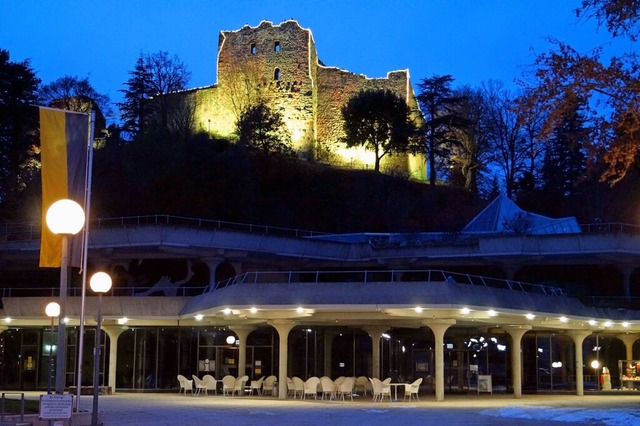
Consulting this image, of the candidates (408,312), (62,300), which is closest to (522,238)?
(408,312)

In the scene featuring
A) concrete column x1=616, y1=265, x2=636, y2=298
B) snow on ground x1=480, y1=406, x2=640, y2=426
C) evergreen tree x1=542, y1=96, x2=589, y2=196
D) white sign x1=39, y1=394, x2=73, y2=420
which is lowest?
snow on ground x1=480, y1=406, x2=640, y2=426

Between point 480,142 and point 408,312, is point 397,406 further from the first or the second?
point 480,142

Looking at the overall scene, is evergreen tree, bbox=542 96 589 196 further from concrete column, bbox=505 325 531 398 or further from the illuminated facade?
concrete column, bbox=505 325 531 398

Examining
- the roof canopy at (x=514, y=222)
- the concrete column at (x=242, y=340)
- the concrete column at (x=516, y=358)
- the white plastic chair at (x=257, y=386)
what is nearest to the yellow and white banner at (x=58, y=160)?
the white plastic chair at (x=257, y=386)

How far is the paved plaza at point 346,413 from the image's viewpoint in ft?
58.1

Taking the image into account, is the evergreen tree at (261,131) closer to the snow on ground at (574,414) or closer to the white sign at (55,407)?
the snow on ground at (574,414)

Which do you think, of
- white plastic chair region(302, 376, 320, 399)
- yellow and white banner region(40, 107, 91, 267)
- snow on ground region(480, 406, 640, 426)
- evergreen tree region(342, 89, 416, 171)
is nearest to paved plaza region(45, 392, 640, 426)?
snow on ground region(480, 406, 640, 426)

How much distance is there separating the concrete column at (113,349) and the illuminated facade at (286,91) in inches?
1399

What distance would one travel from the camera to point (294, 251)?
44.7 metres

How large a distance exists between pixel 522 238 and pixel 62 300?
33.2 meters

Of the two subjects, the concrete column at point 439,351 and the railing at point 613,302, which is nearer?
the concrete column at point 439,351

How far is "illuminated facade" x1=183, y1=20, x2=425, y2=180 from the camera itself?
68.6 m

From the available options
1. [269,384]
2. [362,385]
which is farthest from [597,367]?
[269,384]

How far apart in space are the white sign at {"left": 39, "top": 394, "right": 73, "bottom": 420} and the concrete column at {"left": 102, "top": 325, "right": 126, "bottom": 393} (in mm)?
22756
